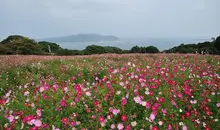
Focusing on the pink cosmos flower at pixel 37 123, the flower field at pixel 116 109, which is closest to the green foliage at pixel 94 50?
the flower field at pixel 116 109

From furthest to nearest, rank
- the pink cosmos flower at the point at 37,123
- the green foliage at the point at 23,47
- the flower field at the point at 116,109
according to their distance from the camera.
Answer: the green foliage at the point at 23,47 → the flower field at the point at 116,109 → the pink cosmos flower at the point at 37,123

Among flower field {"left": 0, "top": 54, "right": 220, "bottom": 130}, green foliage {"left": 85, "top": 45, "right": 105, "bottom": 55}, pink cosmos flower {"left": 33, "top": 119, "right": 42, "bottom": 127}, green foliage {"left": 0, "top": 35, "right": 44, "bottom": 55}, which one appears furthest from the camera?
green foliage {"left": 85, "top": 45, "right": 105, "bottom": 55}

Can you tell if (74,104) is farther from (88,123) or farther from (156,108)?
(156,108)

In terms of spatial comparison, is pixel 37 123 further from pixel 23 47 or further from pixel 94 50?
pixel 94 50

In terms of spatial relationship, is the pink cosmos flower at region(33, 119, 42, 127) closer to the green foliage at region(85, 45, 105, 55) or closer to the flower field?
the flower field

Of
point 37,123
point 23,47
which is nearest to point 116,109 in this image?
point 37,123

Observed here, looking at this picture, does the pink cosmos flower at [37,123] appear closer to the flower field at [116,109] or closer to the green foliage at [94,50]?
the flower field at [116,109]

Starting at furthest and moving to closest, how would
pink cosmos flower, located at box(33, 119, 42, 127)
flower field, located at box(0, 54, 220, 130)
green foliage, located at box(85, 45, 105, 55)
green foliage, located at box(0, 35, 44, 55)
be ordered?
green foliage, located at box(85, 45, 105, 55) < green foliage, located at box(0, 35, 44, 55) < flower field, located at box(0, 54, 220, 130) < pink cosmos flower, located at box(33, 119, 42, 127)

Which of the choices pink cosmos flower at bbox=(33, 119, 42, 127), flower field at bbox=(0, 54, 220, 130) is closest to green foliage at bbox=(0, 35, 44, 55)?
flower field at bbox=(0, 54, 220, 130)

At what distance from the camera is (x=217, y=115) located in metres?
4.11

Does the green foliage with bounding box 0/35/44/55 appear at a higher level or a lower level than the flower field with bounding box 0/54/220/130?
higher

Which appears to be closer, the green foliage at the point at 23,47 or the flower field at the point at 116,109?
the flower field at the point at 116,109

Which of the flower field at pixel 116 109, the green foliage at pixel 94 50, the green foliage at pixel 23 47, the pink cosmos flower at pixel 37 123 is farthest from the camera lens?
the green foliage at pixel 94 50

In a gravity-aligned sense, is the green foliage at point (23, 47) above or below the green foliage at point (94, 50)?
above
